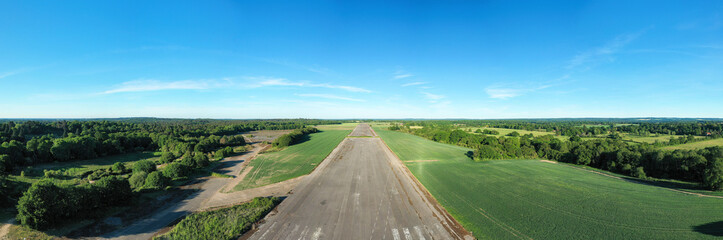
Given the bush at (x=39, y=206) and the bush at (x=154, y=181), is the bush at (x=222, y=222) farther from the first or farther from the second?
the bush at (x=154, y=181)

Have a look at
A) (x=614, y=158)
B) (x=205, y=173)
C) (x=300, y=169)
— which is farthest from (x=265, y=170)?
(x=614, y=158)

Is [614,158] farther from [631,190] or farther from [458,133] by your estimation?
[458,133]

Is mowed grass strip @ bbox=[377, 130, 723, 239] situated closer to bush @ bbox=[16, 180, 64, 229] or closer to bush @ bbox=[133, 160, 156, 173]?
bush @ bbox=[16, 180, 64, 229]

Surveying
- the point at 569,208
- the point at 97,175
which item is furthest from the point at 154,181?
the point at 569,208

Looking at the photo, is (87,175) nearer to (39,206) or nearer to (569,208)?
(39,206)

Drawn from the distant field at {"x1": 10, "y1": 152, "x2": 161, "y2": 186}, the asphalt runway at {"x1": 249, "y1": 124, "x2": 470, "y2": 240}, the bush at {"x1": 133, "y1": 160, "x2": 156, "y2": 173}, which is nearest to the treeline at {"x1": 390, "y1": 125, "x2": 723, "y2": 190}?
the asphalt runway at {"x1": 249, "y1": 124, "x2": 470, "y2": 240}

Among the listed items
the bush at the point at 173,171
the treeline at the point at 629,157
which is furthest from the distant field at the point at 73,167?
the treeline at the point at 629,157
